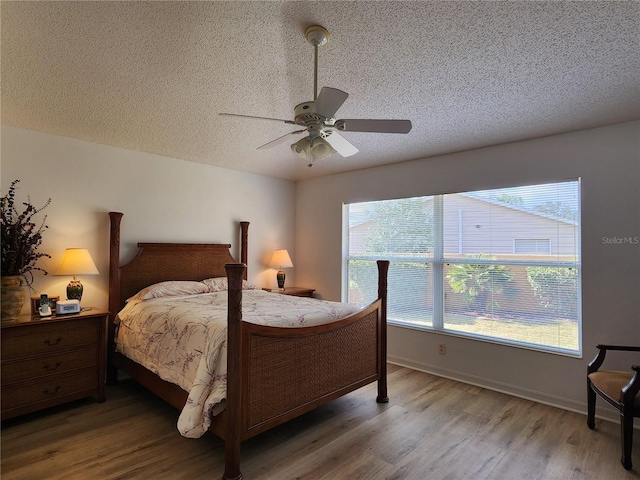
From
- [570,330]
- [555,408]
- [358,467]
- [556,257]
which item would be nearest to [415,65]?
[556,257]

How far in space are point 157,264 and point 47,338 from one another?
1.21 meters

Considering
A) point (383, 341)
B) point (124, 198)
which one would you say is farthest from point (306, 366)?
point (124, 198)

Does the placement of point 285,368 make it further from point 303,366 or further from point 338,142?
point 338,142

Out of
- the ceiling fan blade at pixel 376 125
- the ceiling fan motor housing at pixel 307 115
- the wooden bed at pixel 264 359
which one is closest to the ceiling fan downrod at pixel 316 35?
the ceiling fan motor housing at pixel 307 115

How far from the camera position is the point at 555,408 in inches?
118

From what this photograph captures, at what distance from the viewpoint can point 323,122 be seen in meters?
1.98

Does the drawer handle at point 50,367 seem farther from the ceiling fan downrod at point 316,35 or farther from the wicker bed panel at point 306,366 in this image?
the ceiling fan downrod at point 316,35

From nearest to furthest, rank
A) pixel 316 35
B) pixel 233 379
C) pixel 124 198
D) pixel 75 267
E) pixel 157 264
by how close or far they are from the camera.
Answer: pixel 316 35 < pixel 233 379 < pixel 75 267 < pixel 124 198 < pixel 157 264

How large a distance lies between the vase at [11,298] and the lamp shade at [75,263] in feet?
1.11

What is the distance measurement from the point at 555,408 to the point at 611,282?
1.16 metres

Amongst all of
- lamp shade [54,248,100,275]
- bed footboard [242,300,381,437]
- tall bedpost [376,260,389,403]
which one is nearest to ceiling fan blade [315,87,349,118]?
bed footboard [242,300,381,437]

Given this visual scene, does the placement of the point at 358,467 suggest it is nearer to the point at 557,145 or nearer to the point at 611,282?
the point at 611,282

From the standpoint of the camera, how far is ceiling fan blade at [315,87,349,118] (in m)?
1.69

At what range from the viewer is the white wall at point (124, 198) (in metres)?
3.16
